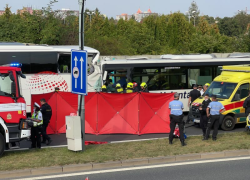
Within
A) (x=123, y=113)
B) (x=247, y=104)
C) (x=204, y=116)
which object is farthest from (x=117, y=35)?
(x=204, y=116)

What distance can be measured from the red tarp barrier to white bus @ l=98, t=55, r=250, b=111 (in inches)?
208

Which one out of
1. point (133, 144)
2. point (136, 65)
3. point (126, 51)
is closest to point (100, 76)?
point (136, 65)

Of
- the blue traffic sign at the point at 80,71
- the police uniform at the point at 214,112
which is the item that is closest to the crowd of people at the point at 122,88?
the police uniform at the point at 214,112

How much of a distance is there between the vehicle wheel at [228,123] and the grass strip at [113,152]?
2603mm

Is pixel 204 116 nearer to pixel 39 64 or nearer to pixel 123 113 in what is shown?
pixel 123 113

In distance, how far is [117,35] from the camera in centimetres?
5138

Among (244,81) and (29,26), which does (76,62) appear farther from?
(29,26)

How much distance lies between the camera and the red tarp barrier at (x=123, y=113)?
52.9 feet

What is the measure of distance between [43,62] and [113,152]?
10.9 meters

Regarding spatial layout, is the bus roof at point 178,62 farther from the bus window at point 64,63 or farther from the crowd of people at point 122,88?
the bus window at point 64,63

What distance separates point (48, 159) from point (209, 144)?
5.26m

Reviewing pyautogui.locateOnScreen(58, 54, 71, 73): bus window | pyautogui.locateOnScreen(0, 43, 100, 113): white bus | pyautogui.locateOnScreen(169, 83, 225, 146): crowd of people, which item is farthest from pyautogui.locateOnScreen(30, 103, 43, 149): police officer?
pyautogui.locateOnScreen(58, 54, 71, 73): bus window

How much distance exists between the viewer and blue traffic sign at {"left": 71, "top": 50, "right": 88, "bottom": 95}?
1181 cm

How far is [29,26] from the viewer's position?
37.2 meters
